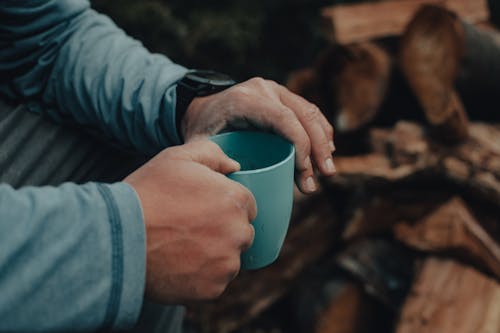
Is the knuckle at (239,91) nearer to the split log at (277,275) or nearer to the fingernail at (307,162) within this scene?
the fingernail at (307,162)

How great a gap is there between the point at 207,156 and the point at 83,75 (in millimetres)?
441

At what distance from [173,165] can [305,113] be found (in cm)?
30

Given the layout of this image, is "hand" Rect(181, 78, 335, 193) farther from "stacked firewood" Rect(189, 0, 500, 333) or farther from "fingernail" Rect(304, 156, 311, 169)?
"stacked firewood" Rect(189, 0, 500, 333)

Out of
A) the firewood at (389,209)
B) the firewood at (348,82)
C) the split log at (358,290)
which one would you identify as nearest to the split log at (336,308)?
the split log at (358,290)

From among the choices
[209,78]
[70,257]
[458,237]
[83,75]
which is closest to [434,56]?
[458,237]

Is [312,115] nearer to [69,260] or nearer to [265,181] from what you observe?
[265,181]

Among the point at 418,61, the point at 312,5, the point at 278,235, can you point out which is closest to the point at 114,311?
the point at 278,235

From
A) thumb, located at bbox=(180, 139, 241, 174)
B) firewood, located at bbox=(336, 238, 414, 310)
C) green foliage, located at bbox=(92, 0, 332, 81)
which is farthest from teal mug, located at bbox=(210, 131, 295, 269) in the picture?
green foliage, located at bbox=(92, 0, 332, 81)

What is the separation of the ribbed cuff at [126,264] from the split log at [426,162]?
4.55ft

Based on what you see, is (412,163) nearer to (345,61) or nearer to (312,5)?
(345,61)

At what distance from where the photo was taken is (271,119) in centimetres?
80

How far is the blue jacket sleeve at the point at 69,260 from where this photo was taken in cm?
54

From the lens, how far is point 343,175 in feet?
6.21

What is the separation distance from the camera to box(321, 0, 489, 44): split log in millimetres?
2170
